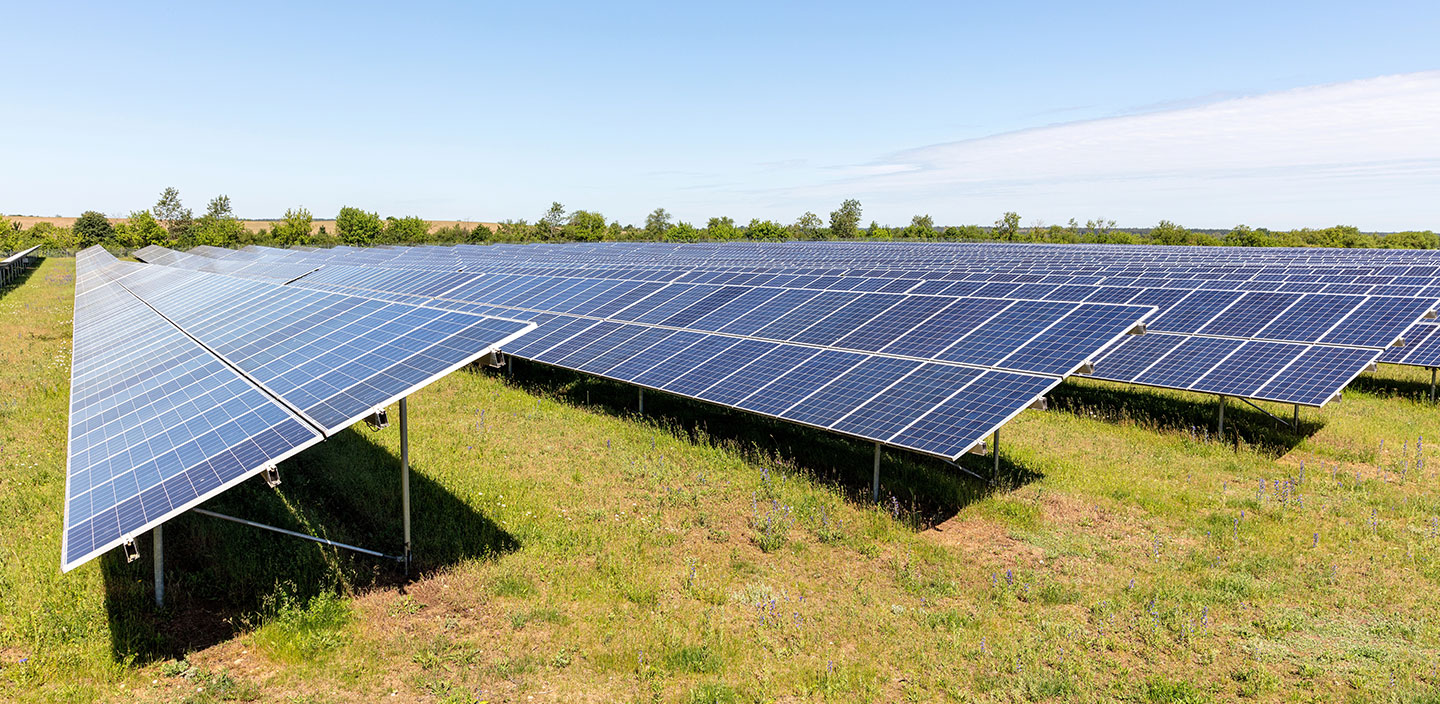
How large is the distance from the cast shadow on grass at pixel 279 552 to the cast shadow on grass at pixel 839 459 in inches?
219

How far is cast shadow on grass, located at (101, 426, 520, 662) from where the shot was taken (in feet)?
27.0

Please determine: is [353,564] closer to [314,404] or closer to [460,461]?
[314,404]

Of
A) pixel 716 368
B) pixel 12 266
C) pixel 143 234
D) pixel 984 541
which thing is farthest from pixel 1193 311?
pixel 143 234

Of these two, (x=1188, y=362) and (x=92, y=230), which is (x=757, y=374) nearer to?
(x=1188, y=362)

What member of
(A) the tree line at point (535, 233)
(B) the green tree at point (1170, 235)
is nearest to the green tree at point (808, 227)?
(A) the tree line at point (535, 233)

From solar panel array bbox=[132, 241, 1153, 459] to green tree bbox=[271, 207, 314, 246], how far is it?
108 metres

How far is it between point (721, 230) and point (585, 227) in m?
24.5

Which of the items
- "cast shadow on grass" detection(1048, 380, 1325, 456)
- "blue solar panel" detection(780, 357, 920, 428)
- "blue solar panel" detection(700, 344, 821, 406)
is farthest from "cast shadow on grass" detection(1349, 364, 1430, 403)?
"blue solar panel" detection(700, 344, 821, 406)

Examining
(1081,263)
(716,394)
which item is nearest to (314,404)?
(716,394)

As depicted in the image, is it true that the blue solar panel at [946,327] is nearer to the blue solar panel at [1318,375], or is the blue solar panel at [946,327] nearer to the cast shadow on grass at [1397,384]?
the blue solar panel at [1318,375]

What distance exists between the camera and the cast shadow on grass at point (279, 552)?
324 inches

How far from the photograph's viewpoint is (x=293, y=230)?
378 feet

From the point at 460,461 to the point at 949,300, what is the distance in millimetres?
11226

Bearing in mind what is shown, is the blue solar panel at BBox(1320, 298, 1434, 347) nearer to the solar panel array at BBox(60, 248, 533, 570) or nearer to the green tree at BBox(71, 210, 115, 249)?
the solar panel array at BBox(60, 248, 533, 570)
